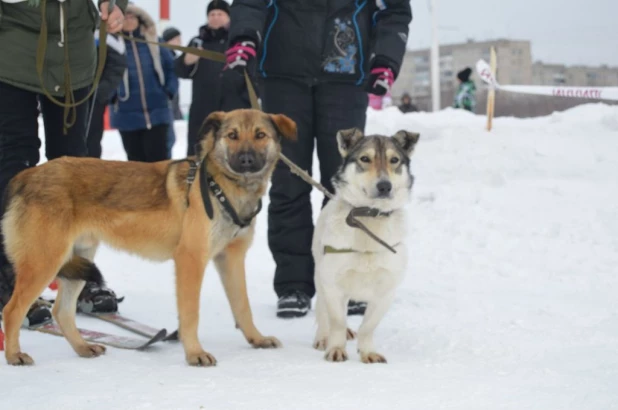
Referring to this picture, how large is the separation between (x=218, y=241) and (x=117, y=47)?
3.39 meters

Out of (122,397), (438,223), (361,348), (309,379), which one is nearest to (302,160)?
(361,348)

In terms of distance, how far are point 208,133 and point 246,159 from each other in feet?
1.03

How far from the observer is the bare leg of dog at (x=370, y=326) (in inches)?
143

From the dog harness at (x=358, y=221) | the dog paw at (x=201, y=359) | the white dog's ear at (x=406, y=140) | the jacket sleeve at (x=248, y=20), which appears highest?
the jacket sleeve at (x=248, y=20)

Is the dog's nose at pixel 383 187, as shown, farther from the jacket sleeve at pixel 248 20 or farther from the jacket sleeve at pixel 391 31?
the jacket sleeve at pixel 248 20

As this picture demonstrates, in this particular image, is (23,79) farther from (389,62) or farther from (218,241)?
(389,62)

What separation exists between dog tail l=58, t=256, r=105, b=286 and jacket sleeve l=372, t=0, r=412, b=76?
2.03 meters

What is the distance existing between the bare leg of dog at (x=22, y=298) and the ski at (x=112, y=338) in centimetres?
51

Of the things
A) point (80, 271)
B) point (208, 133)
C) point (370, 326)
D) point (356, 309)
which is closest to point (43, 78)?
point (208, 133)

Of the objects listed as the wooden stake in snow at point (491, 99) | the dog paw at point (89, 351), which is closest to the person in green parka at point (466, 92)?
the wooden stake in snow at point (491, 99)

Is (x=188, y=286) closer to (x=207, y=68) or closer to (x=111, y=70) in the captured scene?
(x=111, y=70)

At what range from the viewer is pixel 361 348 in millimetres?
3646

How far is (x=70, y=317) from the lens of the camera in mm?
3801

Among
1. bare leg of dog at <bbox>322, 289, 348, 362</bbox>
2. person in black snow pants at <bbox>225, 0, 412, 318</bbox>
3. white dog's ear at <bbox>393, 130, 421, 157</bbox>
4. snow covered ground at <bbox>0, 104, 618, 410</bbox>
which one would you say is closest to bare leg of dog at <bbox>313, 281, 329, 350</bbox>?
snow covered ground at <bbox>0, 104, 618, 410</bbox>
